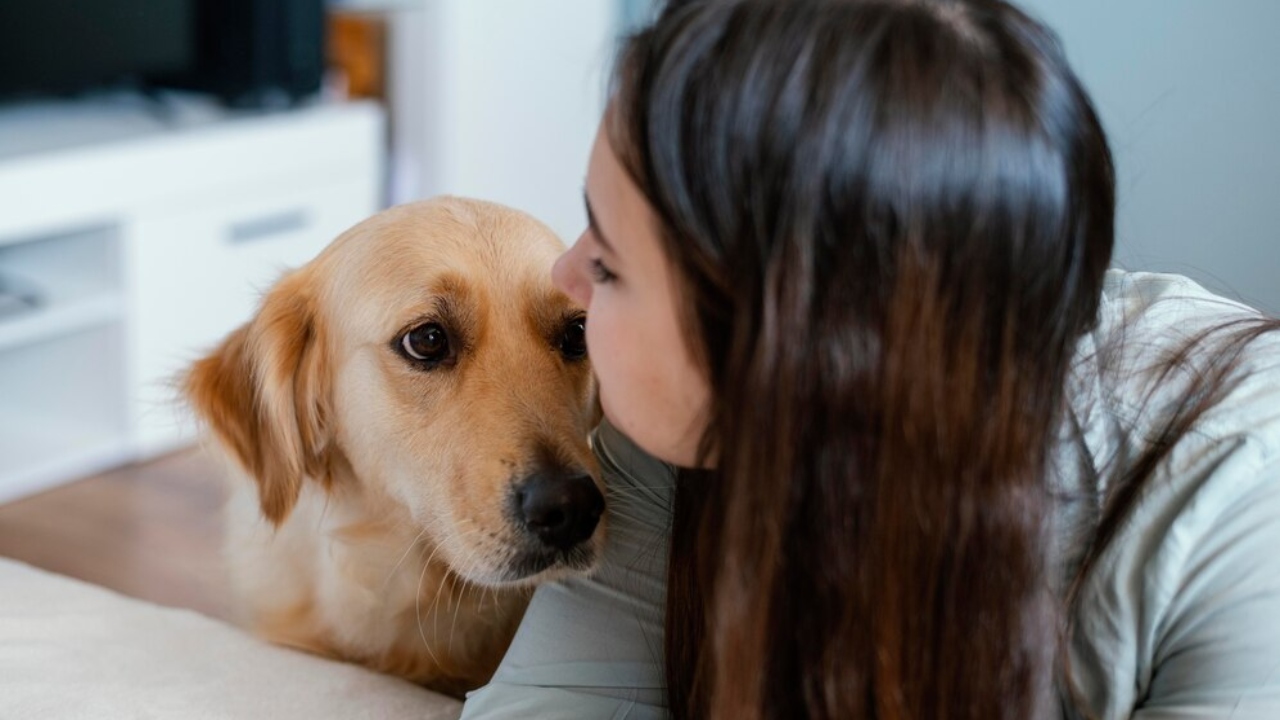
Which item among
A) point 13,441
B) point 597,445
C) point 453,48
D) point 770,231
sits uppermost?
point 770,231

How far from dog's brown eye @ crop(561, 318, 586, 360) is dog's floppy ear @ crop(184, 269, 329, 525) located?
270 millimetres

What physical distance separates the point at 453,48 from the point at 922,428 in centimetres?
309

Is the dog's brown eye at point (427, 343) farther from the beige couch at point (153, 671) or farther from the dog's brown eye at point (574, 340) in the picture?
the beige couch at point (153, 671)

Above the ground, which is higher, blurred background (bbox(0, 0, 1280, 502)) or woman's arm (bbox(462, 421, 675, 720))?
woman's arm (bbox(462, 421, 675, 720))

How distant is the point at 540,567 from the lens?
136 cm

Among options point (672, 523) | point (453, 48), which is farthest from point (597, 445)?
point (453, 48)

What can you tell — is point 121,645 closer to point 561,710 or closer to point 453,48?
point 561,710

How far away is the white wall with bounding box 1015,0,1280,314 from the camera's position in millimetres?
3117

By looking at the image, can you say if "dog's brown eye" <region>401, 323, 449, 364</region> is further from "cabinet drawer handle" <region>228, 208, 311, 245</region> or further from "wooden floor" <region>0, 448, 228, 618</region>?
"cabinet drawer handle" <region>228, 208, 311, 245</region>

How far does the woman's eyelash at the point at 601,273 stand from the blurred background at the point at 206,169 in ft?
6.60

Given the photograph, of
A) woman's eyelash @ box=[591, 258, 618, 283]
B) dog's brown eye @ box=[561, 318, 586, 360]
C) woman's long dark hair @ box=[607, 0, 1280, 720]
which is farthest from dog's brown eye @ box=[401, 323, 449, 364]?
woman's long dark hair @ box=[607, 0, 1280, 720]

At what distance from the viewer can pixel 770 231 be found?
93 centimetres

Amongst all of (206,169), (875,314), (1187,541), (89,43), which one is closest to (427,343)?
(875,314)

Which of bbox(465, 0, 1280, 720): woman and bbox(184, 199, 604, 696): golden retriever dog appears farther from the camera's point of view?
bbox(184, 199, 604, 696): golden retriever dog
